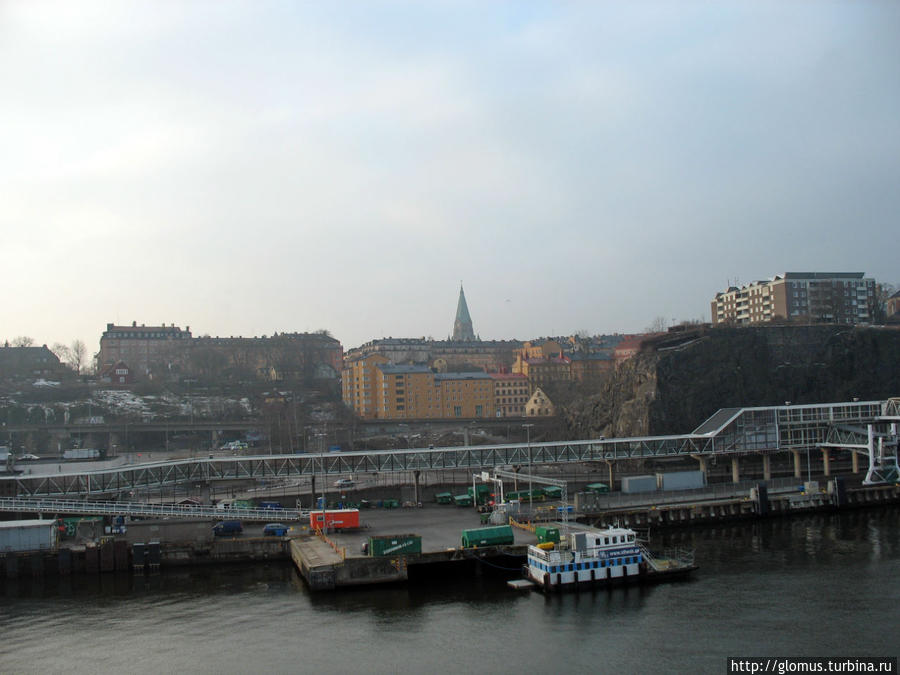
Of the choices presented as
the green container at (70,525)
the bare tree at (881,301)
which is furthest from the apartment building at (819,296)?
the green container at (70,525)

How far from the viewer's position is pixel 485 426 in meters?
91.8

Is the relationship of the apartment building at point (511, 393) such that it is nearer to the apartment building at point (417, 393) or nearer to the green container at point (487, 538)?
the apartment building at point (417, 393)

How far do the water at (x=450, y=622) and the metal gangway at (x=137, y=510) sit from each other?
5.91 meters

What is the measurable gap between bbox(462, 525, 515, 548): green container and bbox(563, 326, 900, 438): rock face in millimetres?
41049

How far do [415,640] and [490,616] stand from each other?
3.22 m

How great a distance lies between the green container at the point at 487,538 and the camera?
31766 millimetres

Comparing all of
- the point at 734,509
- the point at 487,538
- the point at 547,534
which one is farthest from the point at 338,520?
the point at 734,509

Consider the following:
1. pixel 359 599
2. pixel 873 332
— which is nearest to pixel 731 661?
pixel 359 599

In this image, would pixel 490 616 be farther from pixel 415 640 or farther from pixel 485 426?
pixel 485 426

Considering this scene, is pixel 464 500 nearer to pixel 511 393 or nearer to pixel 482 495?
pixel 482 495

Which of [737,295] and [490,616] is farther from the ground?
[737,295]

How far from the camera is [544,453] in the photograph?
4925 centimetres

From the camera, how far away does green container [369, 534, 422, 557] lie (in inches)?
1194

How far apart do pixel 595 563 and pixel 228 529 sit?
58.3 ft
